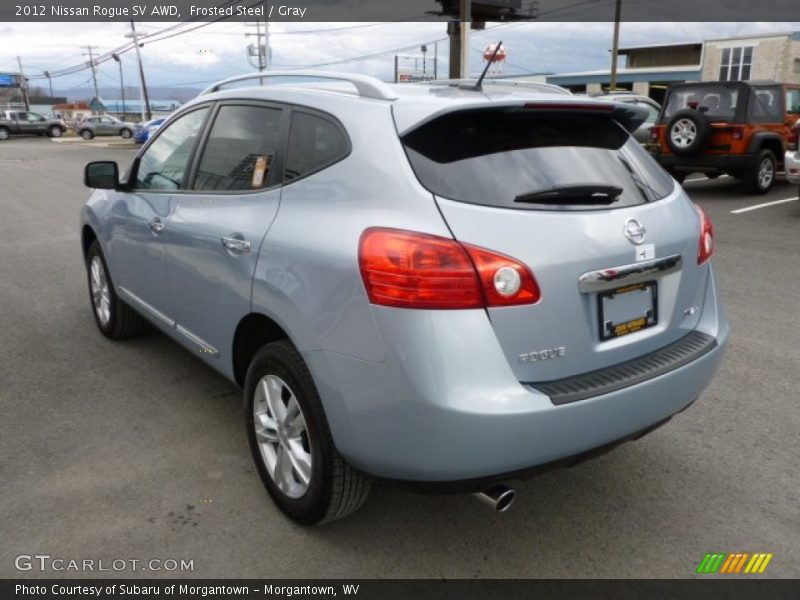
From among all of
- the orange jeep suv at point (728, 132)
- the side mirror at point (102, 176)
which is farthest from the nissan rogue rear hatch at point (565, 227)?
the orange jeep suv at point (728, 132)

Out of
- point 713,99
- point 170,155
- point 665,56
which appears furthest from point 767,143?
point 665,56

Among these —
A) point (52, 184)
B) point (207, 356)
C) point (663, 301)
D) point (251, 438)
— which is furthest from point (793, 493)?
point (52, 184)

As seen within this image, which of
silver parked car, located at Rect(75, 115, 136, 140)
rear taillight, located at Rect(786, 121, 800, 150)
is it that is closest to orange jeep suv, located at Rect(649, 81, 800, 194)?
rear taillight, located at Rect(786, 121, 800, 150)

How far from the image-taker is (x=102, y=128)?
4341 cm

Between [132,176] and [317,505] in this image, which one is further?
[132,176]

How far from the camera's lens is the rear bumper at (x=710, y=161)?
1146cm

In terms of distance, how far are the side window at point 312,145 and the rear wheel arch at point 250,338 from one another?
60 cm

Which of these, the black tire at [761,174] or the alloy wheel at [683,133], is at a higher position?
the alloy wheel at [683,133]

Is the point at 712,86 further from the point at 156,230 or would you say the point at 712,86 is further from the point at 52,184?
the point at 52,184

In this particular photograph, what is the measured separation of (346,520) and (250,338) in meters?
0.88

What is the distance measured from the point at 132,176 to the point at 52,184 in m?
13.9

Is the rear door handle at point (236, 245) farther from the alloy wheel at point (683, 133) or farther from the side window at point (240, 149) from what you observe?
the alloy wheel at point (683, 133)

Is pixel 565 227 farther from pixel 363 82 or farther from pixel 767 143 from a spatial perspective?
pixel 767 143
